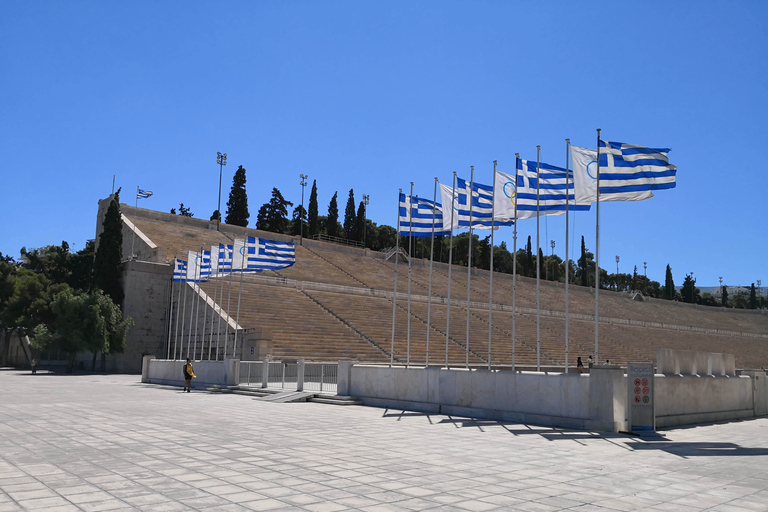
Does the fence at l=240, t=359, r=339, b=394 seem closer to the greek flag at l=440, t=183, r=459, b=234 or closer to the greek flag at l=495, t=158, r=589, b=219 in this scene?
the greek flag at l=440, t=183, r=459, b=234

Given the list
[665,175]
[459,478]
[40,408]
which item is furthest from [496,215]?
[40,408]

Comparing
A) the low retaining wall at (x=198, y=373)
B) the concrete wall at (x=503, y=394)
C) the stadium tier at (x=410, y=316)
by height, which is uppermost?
the stadium tier at (x=410, y=316)

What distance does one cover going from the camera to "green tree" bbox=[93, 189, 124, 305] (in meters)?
43.2

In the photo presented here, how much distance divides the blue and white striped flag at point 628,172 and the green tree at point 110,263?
118ft

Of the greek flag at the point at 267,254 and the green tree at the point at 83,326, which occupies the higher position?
the greek flag at the point at 267,254

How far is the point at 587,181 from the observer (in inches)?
663

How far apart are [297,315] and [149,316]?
1175 centimetres

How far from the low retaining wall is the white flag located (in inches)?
645

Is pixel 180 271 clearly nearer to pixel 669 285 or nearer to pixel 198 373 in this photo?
pixel 198 373

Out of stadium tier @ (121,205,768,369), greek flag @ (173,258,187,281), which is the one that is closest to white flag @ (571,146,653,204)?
stadium tier @ (121,205,768,369)

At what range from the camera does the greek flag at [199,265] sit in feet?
107

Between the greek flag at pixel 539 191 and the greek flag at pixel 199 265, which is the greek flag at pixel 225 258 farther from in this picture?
the greek flag at pixel 539 191

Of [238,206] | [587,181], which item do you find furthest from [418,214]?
[238,206]

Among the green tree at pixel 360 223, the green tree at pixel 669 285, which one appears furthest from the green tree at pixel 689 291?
the green tree at pixel 360 223
